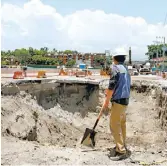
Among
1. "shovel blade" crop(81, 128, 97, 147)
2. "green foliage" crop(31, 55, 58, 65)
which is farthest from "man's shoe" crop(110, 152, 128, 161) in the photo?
"green foliage" crop(31, 55, 58, 65)

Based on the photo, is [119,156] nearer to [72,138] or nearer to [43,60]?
[72,138]

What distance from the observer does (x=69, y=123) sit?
14469 millimetres

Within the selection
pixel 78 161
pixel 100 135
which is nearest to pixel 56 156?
pixel 78 161

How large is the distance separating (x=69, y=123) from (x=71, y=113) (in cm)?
198

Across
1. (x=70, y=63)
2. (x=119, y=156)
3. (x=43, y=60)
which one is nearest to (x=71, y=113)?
(x=119, y=156)

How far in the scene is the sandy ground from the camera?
5.98 metres

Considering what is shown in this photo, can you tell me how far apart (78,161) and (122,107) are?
1.20 meters

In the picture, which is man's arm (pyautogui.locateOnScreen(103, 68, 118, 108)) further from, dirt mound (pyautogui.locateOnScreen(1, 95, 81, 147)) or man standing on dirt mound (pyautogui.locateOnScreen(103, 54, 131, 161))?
dirt mound (pyautogui.locateOnScreen(1, 95, 81, 147))

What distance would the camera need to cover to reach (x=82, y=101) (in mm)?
17719

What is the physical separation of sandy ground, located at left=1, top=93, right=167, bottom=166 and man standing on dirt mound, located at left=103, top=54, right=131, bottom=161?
0.24 metres

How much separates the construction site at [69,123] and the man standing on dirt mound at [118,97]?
244 mm

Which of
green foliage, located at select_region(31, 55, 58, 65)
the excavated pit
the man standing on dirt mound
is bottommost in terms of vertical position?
the excavated pit

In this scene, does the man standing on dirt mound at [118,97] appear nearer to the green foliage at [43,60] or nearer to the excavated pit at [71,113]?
the excavated pit at [71,113]

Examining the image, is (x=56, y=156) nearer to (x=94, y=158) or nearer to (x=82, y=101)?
(x=94, y=158)
